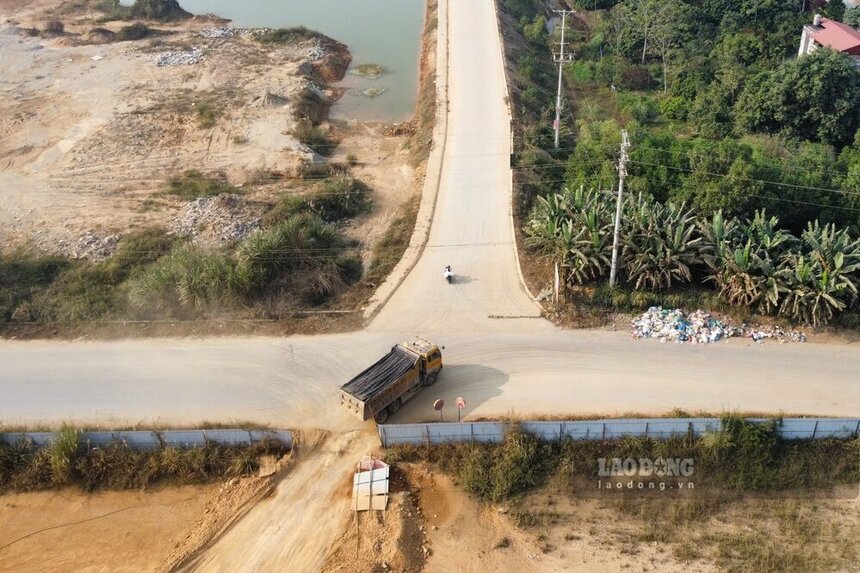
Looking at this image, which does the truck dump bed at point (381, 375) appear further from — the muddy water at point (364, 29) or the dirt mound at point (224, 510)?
the muddy water at point (364, 29)

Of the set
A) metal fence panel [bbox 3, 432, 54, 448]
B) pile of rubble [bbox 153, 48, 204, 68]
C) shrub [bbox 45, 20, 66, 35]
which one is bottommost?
metal fence panel [bbox 3, 432, 54, 448]

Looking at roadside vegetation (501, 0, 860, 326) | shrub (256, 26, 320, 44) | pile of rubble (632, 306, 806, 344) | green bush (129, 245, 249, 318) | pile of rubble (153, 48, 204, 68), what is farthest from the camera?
shrub (256, 26, 320, 44)

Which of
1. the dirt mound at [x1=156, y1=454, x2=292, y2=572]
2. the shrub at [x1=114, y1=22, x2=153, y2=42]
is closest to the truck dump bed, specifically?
A: the dirt mound at [x1=156, y1=454, x2=292, y2=572]

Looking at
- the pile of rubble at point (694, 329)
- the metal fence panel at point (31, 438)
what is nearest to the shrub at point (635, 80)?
the pile of rubble at point (694, 329)

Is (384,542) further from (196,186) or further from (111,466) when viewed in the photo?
(196,186)

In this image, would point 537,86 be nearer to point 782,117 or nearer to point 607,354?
point 782,117

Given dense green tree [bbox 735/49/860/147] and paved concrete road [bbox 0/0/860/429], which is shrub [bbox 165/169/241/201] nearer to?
paved concrete road [bbox 0/0/860/429]

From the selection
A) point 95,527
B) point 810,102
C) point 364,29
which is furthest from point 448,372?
point 364,29

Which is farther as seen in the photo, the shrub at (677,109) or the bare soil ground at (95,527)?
the shrub at (677,109)
